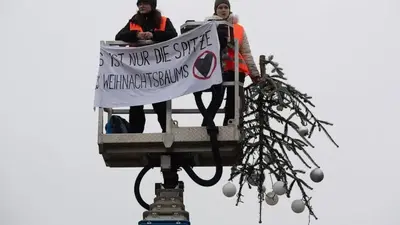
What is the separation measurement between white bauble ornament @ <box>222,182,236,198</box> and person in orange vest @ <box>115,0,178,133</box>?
3.47ft

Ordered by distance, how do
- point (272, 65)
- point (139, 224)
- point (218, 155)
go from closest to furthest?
point (139, 224) → point (218, 155) → point (272, 65)

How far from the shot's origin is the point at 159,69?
14945mm

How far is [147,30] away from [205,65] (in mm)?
793

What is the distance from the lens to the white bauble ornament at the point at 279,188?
14828 mm

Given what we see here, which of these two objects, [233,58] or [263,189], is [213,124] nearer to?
[233,58]

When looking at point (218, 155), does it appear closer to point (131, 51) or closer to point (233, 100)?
point (233, 100)

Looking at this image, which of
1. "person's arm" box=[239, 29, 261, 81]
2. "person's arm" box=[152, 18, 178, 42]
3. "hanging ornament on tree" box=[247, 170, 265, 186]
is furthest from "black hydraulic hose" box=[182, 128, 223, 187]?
"person's arm" box=[152, 18, 178, 42]

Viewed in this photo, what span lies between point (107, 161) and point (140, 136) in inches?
32.5

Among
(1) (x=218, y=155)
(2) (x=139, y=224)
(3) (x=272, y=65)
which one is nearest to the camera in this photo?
(2) (x=139, y=224)

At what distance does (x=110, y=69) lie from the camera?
15.1 m

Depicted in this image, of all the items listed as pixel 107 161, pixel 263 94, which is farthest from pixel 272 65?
pixel 107 161

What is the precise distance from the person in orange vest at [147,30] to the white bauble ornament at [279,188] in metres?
1.45

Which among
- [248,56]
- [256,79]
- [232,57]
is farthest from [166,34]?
[256,79]

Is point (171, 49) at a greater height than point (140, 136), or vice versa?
point (171, 49)
